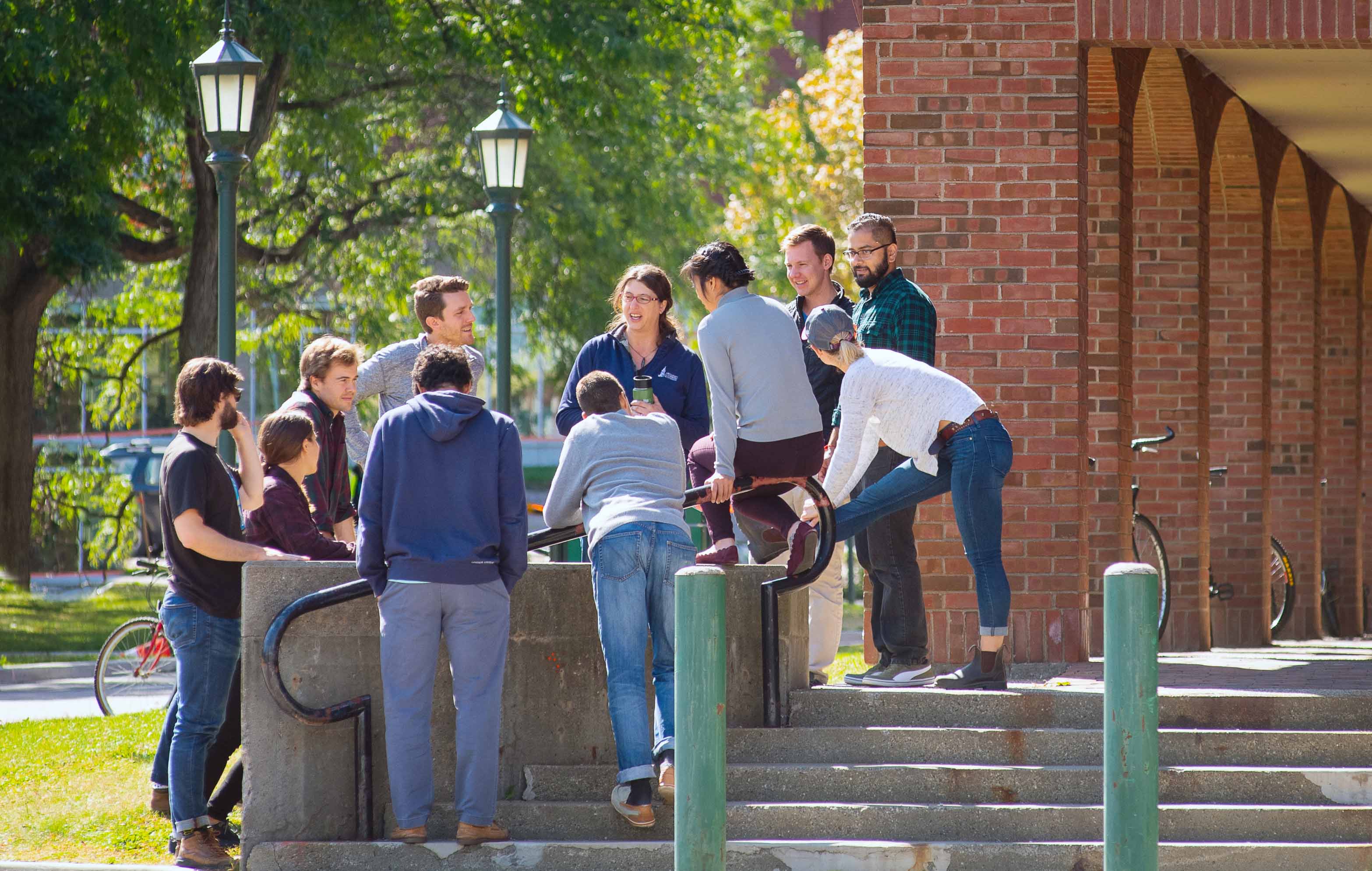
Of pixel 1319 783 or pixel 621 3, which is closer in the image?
pixel 1319 783

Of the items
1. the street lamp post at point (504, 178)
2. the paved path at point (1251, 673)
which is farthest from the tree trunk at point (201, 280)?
the paved path at point (1251, 673)

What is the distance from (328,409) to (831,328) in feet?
7.19

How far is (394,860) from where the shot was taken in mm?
6262

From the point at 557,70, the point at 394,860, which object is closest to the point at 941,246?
the point at 394,860

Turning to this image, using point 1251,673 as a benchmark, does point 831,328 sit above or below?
above

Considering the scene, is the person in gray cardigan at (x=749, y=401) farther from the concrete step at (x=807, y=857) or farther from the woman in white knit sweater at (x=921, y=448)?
the concrete step at (x=807, y=857)

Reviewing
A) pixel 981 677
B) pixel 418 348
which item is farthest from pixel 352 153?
pixel 981 677

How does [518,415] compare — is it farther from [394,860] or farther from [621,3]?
[394,860]

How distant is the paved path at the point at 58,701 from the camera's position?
37.4 feet

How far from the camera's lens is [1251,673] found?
27.2 feet

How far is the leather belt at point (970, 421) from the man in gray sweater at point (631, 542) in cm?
116

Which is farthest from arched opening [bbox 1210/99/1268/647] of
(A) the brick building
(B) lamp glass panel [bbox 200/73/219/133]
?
(B) lamp glass panel [bbox 200/73/219/133]

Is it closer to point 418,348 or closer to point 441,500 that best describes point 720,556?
point 441,500

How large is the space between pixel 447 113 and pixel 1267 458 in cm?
1198
